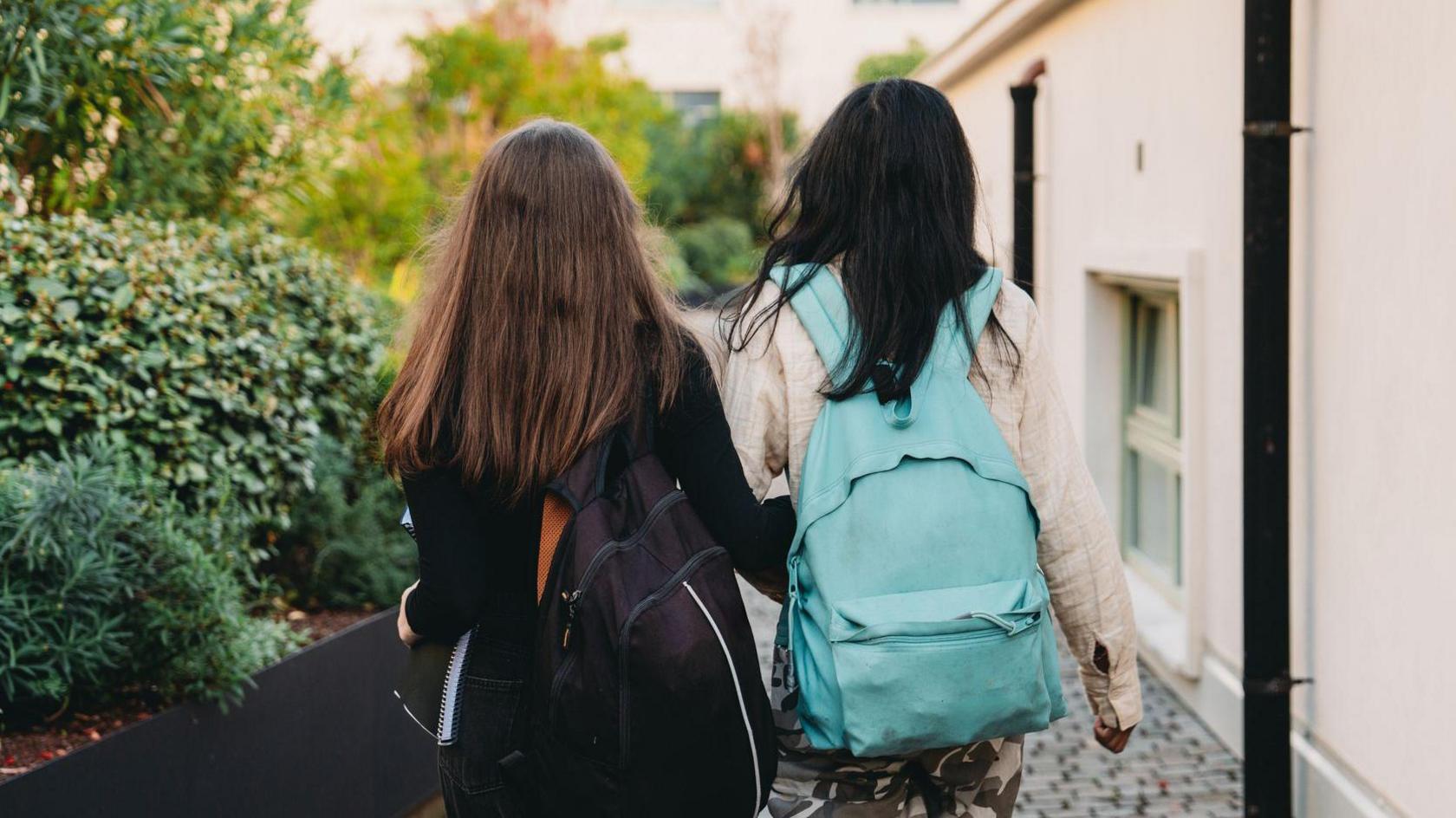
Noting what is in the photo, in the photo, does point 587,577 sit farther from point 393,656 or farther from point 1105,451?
point 1105,451

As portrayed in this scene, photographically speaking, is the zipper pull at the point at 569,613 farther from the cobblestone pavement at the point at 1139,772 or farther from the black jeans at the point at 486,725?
the cobblestone pavement at the point at 1139,772

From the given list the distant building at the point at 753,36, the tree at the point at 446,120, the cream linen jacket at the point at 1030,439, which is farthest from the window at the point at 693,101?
the cream linen jacket at the point at 1030,439

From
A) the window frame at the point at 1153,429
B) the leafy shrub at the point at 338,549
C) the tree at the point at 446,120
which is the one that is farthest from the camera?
the tree at the point at 446,120

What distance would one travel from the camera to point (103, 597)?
3.18m

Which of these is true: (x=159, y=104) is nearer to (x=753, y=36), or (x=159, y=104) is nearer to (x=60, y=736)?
(x=60, y=736)

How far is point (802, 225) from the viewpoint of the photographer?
2.39 metres

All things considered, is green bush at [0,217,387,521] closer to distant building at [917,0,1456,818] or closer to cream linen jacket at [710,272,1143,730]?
cream linen jacket at [710,272,1143,730]

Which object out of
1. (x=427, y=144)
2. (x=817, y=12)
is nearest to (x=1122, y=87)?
(x=427, y=144)

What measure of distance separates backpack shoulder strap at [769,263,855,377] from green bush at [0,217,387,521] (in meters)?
2.20

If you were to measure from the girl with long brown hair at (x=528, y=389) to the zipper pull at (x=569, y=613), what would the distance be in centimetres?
20

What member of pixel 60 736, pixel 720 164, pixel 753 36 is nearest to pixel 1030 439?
pixel 60 736

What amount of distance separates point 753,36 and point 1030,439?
87.3 feet

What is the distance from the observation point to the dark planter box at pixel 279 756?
2.95 meters

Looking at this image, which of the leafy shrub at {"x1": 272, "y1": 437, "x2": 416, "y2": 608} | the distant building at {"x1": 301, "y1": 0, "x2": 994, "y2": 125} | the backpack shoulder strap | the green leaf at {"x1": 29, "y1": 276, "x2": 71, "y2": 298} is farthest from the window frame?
the distant building at {"x1": 301, "y1": 0, "x2": 994, "y2": 125}
